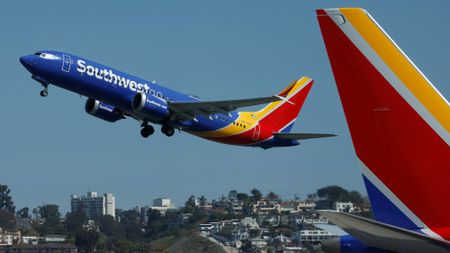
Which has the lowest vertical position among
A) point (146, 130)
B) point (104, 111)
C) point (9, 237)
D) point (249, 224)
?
point (9, 237)

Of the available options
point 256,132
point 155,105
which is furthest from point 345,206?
point 155,105

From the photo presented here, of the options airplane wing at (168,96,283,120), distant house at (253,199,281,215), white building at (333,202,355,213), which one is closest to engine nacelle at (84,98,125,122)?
airplane wing at (168,96,283,120)

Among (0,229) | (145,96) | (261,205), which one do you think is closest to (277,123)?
(145,96)

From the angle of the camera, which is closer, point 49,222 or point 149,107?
point 149,107

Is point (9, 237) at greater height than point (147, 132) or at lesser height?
lesser

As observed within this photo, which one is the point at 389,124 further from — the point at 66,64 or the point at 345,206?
the point at 345,206

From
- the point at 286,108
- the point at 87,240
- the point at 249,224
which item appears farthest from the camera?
the point at 249,224

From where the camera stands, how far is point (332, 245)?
825cm

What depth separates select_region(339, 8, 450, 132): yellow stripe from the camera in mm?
8180

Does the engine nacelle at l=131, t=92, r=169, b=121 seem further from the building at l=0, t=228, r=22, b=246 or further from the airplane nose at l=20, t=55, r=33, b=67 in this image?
the building at l=0, t=228, r=22, b=246

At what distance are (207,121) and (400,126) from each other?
1542 inches

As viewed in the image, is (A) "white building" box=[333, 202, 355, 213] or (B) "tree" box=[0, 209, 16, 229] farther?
(B) "tree" box=[0, 209, 16, 229]

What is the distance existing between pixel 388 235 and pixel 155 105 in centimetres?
3767

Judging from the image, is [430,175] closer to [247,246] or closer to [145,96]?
[145,96]
